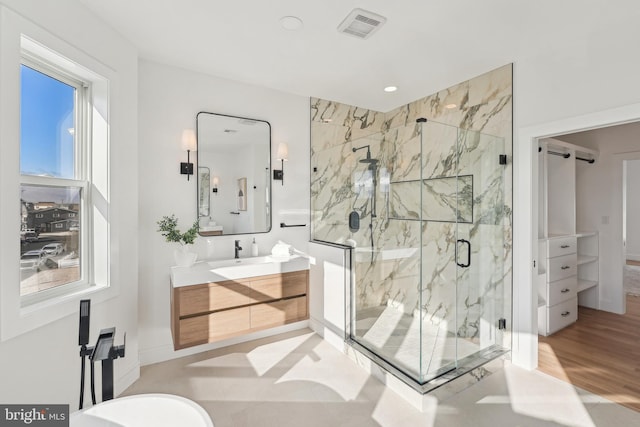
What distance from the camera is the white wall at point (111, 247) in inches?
64.6

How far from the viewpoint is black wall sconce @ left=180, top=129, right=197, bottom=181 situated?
9.66 ft

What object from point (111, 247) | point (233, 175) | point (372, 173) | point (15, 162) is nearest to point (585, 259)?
point (372, 173)

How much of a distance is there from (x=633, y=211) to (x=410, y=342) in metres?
8.45

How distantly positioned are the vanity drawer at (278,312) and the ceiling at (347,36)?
225cm

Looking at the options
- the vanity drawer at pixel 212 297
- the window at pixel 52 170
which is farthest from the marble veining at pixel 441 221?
the window at pixel 52 170

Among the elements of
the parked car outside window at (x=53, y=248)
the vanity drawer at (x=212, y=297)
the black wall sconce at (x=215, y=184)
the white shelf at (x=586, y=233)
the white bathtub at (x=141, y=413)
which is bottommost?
the white bathtub at (x=141, y=413)

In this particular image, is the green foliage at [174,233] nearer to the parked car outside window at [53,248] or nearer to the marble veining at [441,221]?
the parked car outside window at [53,248]

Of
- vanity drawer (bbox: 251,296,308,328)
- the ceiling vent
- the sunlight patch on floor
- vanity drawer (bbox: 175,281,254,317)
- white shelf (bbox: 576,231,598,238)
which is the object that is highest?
the ceiling vent

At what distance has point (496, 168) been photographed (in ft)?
9.64

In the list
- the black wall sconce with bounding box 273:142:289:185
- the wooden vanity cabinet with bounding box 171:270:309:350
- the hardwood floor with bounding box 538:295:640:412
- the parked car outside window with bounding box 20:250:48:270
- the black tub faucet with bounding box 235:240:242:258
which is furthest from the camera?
the black wall sconce with bounding box 273:142:289:185

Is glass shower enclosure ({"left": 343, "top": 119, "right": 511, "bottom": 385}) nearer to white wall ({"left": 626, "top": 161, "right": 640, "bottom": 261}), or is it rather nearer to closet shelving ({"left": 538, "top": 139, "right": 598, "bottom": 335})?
closet shelving ({"left": 538, "top": 139, "right": 598, "bottom": 335})

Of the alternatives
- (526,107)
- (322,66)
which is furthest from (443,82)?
(322,66)

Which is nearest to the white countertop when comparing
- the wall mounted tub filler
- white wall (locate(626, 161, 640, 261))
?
the wall mounted tub filler

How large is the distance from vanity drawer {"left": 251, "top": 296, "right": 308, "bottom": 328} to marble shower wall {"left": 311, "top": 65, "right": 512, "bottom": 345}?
59 centimetres
